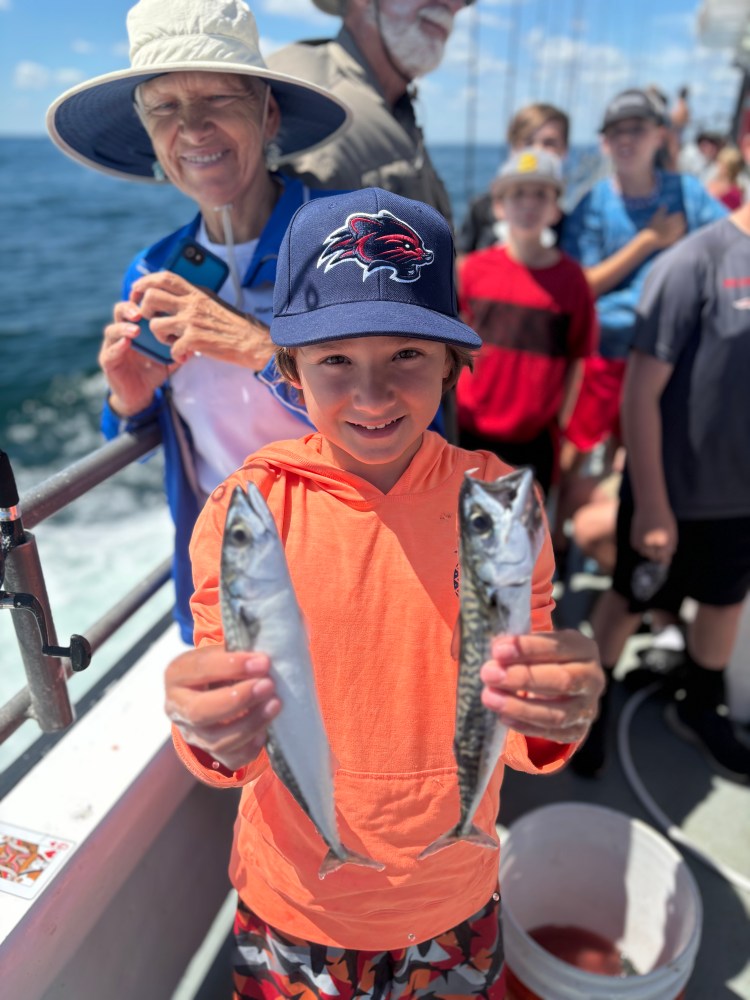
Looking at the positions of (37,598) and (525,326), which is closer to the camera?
(37,598)

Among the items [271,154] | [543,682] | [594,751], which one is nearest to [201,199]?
[271,154]

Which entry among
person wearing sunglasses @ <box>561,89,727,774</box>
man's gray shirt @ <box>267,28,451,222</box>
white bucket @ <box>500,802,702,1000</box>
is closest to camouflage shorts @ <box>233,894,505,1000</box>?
white bucket @ <box>500,802,702,1000</box>

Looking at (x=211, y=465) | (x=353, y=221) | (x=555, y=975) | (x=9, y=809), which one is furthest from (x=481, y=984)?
(x=353, y=221)

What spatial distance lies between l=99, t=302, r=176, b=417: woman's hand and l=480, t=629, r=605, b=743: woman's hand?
4.20 feet

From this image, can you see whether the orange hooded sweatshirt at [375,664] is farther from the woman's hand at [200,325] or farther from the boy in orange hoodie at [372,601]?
the woman's hand at [200,325]

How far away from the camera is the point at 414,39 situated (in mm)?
2352

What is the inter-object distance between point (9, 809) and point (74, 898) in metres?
0.35

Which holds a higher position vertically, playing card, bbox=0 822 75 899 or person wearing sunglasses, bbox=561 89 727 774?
person wearing sunglasses, bbox=561 89 727 774

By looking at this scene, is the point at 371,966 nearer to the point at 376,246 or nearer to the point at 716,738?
the point at 376,246

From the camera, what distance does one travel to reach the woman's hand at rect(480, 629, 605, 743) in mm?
1027

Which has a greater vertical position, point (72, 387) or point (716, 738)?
point (716, 738)

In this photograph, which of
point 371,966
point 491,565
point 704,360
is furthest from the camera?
point 704,360

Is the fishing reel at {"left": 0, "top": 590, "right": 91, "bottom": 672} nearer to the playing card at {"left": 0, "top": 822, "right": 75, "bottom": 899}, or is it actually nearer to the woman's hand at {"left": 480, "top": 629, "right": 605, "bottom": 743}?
the playing card at {"left": 0, "top": 822, "right": 75, "bottom": 899}

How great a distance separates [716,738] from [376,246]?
2.83m
